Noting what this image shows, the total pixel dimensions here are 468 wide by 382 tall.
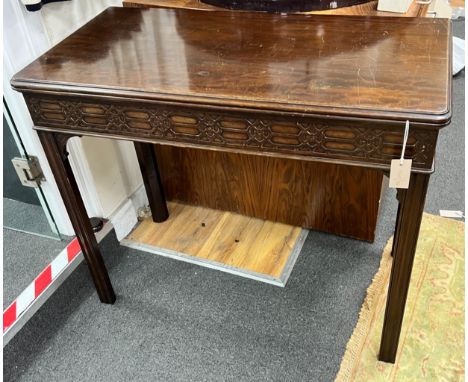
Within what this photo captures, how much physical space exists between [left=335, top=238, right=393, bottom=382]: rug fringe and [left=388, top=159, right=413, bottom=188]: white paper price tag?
540 mm

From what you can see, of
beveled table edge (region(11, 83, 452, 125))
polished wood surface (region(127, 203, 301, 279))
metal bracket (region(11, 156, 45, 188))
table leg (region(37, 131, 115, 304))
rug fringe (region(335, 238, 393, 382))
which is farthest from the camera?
polished wood surface (region(127, 203, 301, 279))

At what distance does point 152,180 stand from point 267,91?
0.76 metres

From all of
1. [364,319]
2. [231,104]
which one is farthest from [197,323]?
[231,104]

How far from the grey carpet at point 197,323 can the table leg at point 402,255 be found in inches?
A: 5.5

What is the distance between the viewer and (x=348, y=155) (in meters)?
0.87

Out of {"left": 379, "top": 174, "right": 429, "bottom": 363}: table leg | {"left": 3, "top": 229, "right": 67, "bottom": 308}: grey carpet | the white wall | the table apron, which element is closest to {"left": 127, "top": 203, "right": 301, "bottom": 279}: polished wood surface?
the white wall

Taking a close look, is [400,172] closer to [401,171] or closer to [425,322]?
[401,171]

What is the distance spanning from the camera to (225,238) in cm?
157

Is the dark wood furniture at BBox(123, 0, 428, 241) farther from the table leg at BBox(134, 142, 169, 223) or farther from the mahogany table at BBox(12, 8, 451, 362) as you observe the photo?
the mahogany table at BBox(12, 8, 451, 362)

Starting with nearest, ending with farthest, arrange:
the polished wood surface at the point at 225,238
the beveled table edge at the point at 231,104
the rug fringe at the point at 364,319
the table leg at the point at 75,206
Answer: the beveled table edge at the point at 231,104, the table leg at the point at 75,206, the rug fringe at the point at 364,319, the polished wood surface at the point at 225,238

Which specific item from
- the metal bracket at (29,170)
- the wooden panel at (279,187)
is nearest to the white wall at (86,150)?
the metal bracket at (29,170)

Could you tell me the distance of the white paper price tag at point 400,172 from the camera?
0.82 meters

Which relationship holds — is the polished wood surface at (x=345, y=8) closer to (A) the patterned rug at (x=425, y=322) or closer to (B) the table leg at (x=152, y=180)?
(B) the table leg at (x=152, y=180)

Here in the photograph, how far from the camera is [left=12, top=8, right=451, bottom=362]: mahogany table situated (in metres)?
0.82
